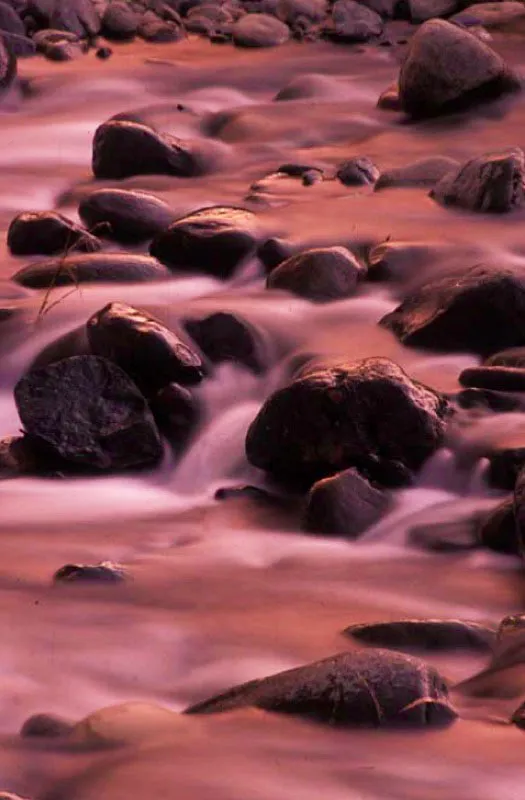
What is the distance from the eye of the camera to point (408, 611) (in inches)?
132

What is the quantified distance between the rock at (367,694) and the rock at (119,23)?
26.6ft

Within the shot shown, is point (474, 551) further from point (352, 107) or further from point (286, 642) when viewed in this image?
point (352, 107)

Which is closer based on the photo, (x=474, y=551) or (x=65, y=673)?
(x=65, y=673)

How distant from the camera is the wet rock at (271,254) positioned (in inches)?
218

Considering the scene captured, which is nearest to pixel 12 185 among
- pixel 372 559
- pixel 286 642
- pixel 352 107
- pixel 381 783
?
pixel 352 107

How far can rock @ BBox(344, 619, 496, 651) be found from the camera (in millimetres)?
3027

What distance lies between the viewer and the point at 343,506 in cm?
381

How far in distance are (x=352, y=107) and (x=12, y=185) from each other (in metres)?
2.02

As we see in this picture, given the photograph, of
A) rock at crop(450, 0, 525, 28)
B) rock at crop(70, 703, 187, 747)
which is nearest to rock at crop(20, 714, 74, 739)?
rock at crop(70, 703, 187, 747)

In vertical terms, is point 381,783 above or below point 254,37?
above

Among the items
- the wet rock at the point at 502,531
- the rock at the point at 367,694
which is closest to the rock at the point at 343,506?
the wet rock at the point at 502,531

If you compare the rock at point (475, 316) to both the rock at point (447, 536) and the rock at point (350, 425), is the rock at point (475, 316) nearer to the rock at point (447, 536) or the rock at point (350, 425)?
the rock at point (350, 425)

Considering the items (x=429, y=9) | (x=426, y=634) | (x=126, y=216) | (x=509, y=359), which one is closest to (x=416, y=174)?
(x=126, y=216)

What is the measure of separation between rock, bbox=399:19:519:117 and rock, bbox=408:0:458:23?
2.75 meters
